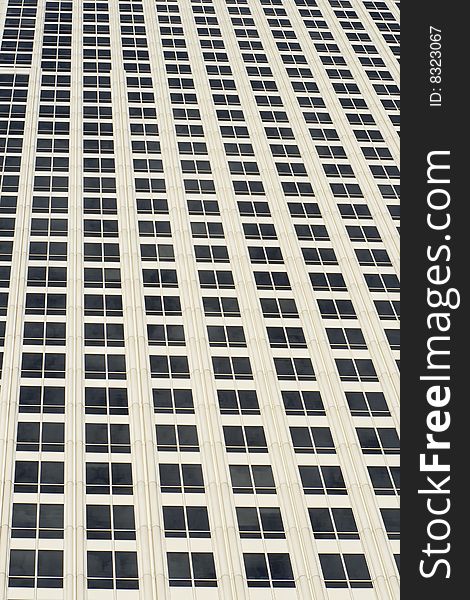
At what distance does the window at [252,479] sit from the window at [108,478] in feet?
25.3

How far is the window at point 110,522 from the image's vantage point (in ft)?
252

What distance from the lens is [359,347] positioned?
9356 cm

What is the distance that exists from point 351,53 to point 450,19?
4868 cm

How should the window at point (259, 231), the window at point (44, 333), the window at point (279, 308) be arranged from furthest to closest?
the window at point (259, 231), the window at point (279, 308), the window at point (44, 333)

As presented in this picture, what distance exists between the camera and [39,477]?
80.6m

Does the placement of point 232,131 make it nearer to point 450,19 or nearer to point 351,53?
point 351,53

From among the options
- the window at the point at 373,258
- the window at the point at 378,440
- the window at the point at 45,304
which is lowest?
the window at the point at 378,440

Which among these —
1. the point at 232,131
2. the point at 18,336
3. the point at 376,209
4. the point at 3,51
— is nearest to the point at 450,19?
the point at 376,209

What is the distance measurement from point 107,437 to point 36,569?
493 inches

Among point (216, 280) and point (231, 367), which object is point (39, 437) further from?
point (216, 280)

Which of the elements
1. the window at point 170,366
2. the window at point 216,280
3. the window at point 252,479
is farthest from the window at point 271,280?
the window at point 252,479

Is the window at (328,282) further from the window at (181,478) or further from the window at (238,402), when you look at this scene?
the window at (181,478)

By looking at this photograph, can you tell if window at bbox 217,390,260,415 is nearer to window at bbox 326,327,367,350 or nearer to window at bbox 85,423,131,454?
window at bbox 85,423,131,454

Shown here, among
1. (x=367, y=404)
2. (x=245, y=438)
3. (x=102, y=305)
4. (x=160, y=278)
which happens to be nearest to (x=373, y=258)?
(x=367, y=404)
